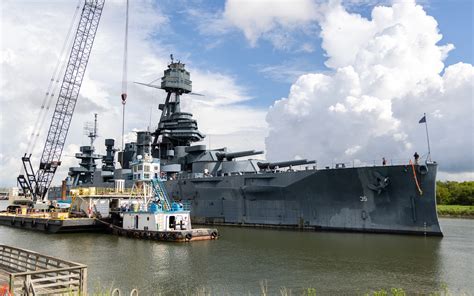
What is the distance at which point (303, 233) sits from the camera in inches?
1303

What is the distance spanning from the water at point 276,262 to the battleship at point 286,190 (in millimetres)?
2299

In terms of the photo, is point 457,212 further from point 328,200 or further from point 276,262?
point 276,262

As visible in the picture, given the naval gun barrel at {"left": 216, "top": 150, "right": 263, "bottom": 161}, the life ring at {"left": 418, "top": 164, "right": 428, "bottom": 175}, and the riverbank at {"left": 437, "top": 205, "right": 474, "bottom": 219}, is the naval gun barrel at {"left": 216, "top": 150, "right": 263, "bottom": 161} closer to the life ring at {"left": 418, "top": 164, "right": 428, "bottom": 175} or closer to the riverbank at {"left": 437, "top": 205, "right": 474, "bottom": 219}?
the life ring at {"left": 418, "top": 164, "right": 428, "bottom": 175}

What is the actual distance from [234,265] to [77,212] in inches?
997

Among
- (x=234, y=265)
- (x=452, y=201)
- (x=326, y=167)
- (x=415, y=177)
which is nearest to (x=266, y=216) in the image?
(x=326, y=167)

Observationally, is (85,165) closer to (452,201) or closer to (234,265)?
(234,265)

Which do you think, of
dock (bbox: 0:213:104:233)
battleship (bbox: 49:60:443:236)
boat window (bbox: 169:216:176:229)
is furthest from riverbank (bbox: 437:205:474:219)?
dock (bbox: 0:213:104:233)

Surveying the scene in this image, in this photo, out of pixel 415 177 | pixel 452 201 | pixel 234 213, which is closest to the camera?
pixel 415 177

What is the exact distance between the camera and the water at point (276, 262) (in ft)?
55.5

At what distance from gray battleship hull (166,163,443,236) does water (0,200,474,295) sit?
2.00m

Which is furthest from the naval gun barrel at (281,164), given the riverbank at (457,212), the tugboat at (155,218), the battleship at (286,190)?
the riverbank at (457,212)

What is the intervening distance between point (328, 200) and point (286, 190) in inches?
153

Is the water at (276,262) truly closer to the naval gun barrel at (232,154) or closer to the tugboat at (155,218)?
the tugboat at (155,218)

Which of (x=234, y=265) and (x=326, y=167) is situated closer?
(x=234, y=265)
